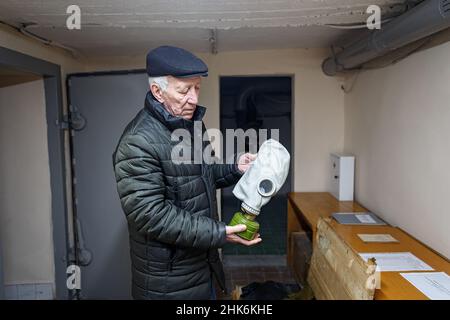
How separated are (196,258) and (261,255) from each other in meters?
2.42

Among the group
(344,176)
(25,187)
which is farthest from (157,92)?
(344,176)

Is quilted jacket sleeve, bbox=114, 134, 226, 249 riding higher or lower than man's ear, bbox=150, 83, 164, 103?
lower

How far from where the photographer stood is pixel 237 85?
5.05 metres

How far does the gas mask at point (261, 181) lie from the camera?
1.25 m

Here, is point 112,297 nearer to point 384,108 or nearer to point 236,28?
point 236,28

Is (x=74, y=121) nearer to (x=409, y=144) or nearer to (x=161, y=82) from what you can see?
(x=161, y=82)

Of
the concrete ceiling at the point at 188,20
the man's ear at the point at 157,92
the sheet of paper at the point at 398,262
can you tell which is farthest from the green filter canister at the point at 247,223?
the concrete ceiling at the point at 188,20

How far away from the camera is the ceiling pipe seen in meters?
1.33

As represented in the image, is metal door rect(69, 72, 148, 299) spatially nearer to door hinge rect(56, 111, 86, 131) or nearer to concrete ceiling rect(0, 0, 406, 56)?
door hinge rect(56, 111, 86, 131)

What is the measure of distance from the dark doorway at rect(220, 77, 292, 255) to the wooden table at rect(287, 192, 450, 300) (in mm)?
805

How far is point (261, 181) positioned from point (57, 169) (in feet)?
5.51

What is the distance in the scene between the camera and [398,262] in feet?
5.49

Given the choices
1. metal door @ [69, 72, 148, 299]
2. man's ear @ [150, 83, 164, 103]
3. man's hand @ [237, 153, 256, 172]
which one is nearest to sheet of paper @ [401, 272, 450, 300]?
man's hand @ [237, 153, 256, 172]

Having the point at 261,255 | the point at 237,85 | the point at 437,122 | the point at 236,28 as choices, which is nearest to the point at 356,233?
the point at 437,122
